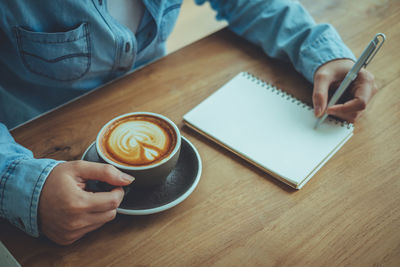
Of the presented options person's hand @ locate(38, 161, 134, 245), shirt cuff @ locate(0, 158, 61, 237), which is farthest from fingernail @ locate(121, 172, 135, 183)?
shirt cuff @ locate(0, 158, 61, 237)

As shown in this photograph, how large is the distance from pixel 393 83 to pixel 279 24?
342 millimetres

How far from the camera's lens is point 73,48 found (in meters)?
0.75

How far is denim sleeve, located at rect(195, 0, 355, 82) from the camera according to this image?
0.81m

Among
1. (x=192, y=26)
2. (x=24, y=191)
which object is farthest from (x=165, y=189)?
(x=192, y=26)

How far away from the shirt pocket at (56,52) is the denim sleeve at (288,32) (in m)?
0.45

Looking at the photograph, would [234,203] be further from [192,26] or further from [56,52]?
Result: [192,26]

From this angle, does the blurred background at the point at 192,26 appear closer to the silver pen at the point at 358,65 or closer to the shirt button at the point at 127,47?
the shirt button at the point at 127,47

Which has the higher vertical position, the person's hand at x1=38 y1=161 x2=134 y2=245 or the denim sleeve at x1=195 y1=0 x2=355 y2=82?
the denim sleeve at x1=195 y1=0 x2=355 y2=82

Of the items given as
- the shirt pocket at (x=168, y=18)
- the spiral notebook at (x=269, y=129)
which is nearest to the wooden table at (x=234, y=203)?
the spiral notebook at (x=269, y=129)

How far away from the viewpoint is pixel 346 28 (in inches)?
39.2

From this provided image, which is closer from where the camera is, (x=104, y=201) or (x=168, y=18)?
(x=104, y=201)

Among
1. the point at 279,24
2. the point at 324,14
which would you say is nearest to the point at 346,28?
the point at 324,14

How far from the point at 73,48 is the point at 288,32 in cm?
58

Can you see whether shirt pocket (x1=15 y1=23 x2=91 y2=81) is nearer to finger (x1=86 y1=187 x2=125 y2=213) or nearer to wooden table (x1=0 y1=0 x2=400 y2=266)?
wooden table (x1=0 y1=0 x2=400 y2=266)
